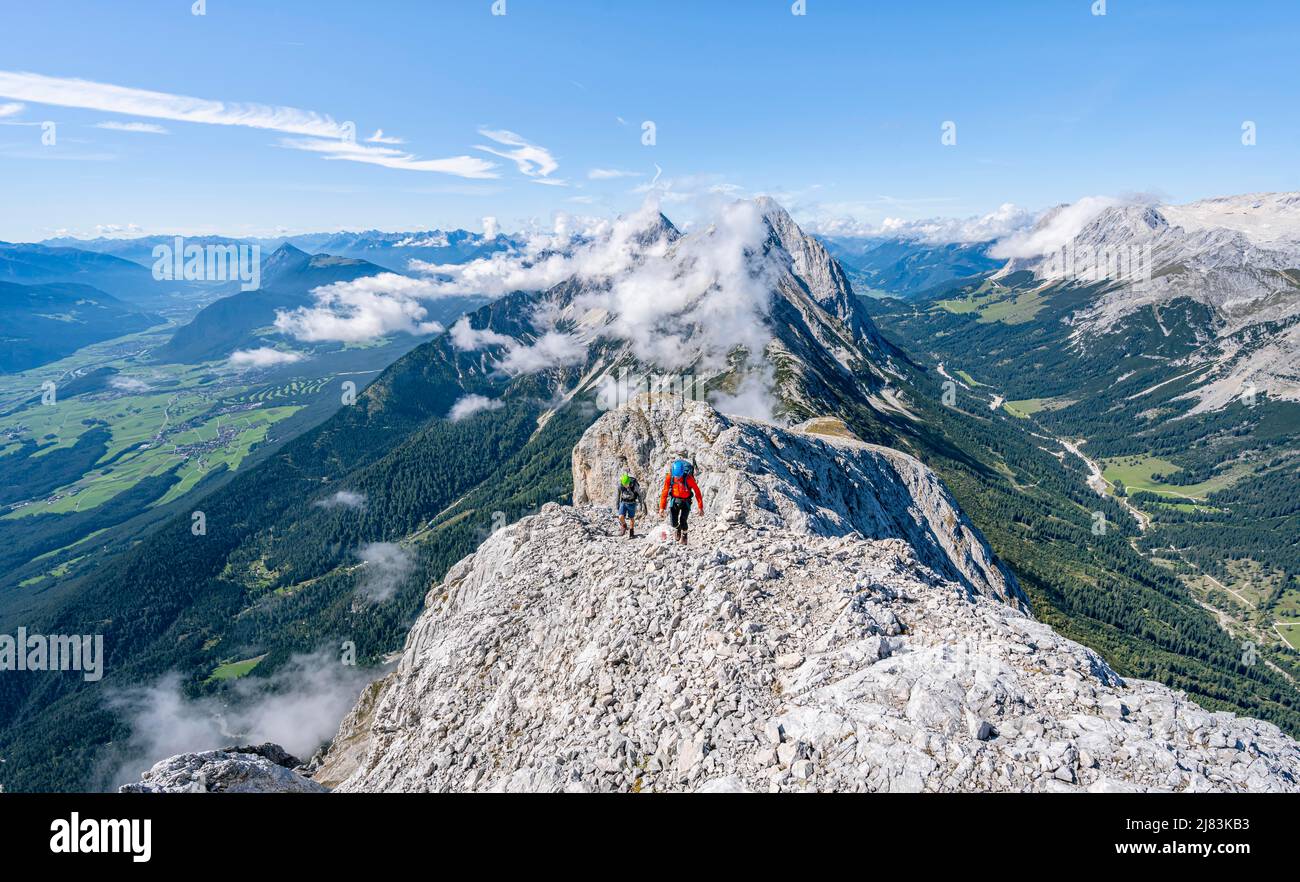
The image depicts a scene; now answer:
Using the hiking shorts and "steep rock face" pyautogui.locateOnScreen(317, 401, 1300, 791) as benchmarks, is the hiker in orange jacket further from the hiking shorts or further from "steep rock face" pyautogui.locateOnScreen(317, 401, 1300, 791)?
"steep rock face" pyautogui.locateOnScreen(317, 401, 1300, 791)

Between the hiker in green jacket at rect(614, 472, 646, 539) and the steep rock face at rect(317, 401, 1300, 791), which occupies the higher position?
the hiker in green jacket at rect(614, 472, 646, 539)

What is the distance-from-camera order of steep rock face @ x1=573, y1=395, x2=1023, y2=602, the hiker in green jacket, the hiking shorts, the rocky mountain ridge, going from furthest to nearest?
steep rock face @ x1=573, y1=395, x2=1023, y2=602 → the hiker in green jacket → the hiking shorts → the rocky mountain ridge

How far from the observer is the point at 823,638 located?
65.1 ft

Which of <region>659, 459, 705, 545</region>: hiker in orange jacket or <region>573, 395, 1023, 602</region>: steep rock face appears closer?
<region>659, 459, 705, 545</region>: hiker in orange jacket

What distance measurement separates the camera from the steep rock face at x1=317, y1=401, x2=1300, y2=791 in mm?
14273

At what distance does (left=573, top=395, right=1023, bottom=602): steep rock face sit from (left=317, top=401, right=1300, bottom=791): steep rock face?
909 cm

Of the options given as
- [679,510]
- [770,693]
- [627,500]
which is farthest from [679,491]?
[770,693]

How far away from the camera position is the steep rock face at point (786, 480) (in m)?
47.6

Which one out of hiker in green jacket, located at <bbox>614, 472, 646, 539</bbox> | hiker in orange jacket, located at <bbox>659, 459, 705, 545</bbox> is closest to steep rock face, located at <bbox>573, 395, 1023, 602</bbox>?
hiker in orange jacket, located at <bbox>659, 459, 705, 545</bbox>

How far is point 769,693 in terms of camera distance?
17.8 m

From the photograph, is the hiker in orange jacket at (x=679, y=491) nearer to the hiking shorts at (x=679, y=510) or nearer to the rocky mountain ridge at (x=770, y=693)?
the hiking shorts at (x=679, y=510)

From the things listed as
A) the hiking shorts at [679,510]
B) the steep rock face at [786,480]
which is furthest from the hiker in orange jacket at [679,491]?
the steep rock face at [786,480]
